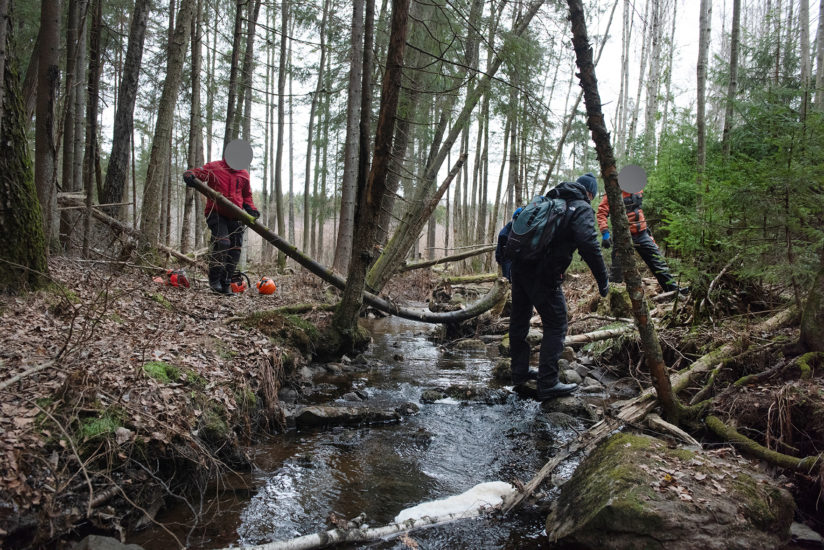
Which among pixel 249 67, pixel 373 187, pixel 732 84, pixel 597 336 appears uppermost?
pixel 249 67

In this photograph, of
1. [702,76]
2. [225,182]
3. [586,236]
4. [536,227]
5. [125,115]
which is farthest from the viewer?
[702,76]

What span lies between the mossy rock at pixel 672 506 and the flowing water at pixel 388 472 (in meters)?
0.39

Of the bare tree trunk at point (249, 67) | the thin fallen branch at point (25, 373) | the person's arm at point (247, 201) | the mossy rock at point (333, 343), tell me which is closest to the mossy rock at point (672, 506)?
the thin fallen branch at point (25, 373)

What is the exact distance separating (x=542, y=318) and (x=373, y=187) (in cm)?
260

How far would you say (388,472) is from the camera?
391cm

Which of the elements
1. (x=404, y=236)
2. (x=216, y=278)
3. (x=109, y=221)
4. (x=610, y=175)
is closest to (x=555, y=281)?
(x=610, y=175)

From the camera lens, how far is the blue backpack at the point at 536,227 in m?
4.89

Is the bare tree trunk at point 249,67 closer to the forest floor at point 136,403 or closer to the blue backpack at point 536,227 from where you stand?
the forest floor at point 136,403

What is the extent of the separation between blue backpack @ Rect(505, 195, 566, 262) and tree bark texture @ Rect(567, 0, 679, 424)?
128cm

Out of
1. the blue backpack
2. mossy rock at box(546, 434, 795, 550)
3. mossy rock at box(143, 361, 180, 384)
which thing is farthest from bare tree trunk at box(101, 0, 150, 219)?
mossy rock at box(546, 434, 795, 550)

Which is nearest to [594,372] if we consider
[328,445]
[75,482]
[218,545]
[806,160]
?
[806,160]

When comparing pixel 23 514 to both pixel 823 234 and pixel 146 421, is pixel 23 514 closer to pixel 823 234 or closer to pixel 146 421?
pixel 146 421

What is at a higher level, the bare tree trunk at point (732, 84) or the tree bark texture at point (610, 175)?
the bare tree trunk at point (732, 84)

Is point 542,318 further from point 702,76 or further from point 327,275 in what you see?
point 702,76
